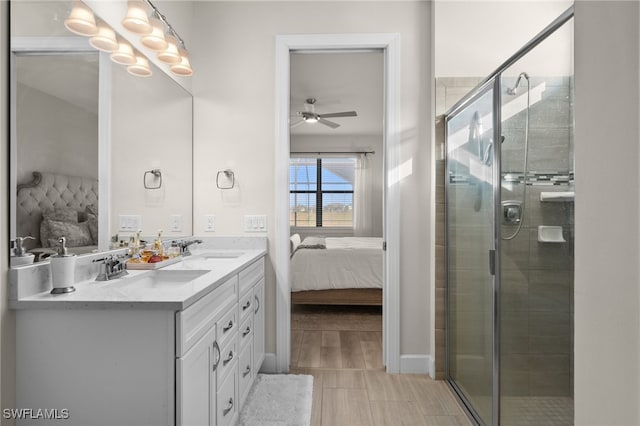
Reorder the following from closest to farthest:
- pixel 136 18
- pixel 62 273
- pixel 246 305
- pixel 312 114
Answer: pixel 62 273 < pixel 136 18 < pixel 246 305 < pixel 312 114

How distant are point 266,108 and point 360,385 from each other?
2052mm

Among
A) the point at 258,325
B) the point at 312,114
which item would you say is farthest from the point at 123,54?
the point at 312,114

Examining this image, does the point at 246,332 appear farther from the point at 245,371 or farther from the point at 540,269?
the point at 540,269

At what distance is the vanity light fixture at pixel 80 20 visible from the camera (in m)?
1.42

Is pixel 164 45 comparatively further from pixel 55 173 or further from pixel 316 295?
pixel 316 295

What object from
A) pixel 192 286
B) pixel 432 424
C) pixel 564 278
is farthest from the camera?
pixel 432 424

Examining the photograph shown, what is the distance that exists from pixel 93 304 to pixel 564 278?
1.82 meters

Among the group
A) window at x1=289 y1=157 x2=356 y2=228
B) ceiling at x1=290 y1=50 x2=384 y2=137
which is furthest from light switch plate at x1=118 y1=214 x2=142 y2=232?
window at x1=289 y1=157 x2=356 y2=228

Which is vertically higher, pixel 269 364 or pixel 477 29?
pixel 477 29

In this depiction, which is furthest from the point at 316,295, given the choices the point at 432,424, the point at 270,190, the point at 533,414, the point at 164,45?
the point at 164,45

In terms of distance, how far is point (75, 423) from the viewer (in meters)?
1.11

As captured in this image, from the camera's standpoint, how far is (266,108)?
2.51m

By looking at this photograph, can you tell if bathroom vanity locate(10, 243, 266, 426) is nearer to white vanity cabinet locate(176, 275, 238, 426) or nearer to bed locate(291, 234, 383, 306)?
white vanity cabinet locate(176, 275, 238, 426)

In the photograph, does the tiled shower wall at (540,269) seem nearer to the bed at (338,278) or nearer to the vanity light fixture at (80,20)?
the vanity light fixture at (80,20)
